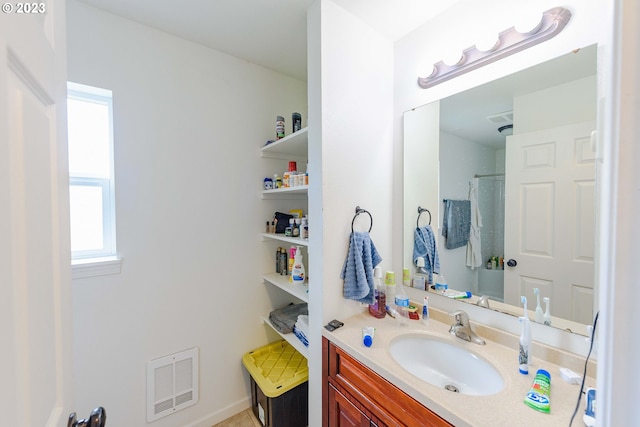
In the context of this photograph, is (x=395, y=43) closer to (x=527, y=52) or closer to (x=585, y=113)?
(x=527, y=52)

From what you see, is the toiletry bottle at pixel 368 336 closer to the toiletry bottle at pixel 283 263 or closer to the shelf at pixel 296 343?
the shelf at pixel 296 343

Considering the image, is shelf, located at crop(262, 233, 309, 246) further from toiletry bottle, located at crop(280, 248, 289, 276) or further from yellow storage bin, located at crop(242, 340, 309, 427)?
yellow storage bin, located at crop(242, 340, 309, 427)

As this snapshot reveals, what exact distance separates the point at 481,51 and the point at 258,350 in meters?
2.24

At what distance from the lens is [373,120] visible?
1.41 metres

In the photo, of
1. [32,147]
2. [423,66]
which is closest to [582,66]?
[423,66]

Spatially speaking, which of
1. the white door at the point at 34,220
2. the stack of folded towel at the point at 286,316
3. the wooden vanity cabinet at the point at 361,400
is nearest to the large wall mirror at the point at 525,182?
the wooden vanity cabinet at the point at 361,400

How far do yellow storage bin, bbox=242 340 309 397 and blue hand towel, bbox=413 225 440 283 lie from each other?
3.36ft

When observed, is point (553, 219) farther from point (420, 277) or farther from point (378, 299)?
point (378, 299)

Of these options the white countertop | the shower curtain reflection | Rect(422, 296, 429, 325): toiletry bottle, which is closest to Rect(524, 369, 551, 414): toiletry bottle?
the white countertop

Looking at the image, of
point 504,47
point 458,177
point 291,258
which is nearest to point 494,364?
point 458,177

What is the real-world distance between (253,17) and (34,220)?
1.41 meters

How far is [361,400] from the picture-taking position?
1000 mm

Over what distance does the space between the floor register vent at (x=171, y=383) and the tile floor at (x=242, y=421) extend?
277 millimetres

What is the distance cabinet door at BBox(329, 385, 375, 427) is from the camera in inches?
39.5
